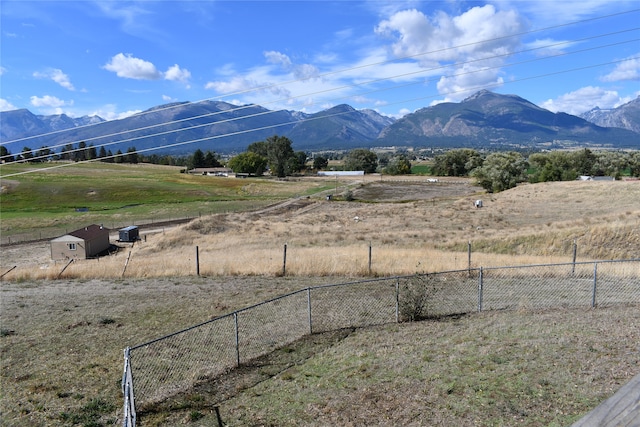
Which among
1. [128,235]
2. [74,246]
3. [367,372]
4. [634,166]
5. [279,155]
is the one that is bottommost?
[128,235]

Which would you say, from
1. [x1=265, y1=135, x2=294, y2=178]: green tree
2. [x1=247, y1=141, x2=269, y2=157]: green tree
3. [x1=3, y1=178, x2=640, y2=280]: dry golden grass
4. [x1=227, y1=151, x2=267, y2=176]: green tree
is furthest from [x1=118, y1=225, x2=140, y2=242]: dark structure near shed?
[x1=247, y1=141, x2=269, y2=157]: green tree

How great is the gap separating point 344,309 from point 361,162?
557 ft

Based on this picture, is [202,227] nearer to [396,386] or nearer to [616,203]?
[396,386]

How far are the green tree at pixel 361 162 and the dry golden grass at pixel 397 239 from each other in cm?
11077

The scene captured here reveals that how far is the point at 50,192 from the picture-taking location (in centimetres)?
8738

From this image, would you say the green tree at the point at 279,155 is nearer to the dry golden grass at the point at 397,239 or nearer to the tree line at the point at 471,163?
the tree line at the point at 471,163

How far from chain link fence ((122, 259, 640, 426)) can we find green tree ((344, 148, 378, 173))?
531 feet

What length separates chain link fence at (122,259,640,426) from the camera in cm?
1237

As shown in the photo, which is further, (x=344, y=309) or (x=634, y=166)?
(x=634, y=166)

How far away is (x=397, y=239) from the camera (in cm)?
3734

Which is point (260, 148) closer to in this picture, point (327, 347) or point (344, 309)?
point (344, 309)

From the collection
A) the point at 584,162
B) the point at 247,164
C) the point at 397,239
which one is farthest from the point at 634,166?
the point at 247,164

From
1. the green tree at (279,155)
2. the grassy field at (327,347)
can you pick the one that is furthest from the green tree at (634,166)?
the green tree at (279,155)

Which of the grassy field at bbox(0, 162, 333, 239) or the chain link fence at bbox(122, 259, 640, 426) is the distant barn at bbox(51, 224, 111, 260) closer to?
the grassy field at bbox(0, 162, 333, 239)
